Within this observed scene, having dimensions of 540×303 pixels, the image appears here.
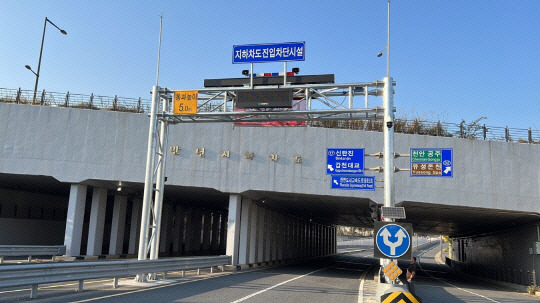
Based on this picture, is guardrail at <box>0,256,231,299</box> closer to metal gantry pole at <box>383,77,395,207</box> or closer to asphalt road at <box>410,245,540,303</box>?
metal gantry pole at <box>383,77,395,207</box>

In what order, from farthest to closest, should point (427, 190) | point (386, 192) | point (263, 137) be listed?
point (263, 137) < point (427, 190) < point (386, 192)

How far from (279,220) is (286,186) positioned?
12968mm

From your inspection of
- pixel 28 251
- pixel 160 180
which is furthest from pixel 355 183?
pixel 28 251

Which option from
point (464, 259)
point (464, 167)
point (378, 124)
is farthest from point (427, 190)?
point (464, 259)

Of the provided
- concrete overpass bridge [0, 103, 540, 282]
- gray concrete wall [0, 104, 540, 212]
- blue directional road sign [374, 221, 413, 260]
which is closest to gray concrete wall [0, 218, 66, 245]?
concrete overpass bridge [0, 103, 540, 282]

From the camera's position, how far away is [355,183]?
61.5 feet

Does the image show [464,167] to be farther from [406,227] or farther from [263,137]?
[406,227]

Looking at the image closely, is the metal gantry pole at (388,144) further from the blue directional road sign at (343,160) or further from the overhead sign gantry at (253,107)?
the blue directional road sign at (343,160)

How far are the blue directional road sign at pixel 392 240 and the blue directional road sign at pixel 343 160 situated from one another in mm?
7564

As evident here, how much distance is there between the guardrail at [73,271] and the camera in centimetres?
977

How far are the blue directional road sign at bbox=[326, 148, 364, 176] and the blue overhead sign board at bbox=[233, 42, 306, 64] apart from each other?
4.56 m

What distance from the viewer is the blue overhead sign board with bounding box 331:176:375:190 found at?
18.6 metres

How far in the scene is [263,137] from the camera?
80.0 ft

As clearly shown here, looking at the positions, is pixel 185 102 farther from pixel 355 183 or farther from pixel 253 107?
pixel 355 183
